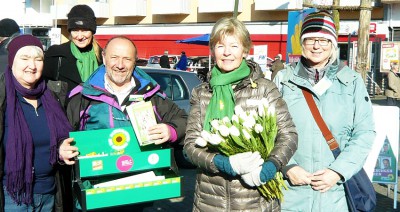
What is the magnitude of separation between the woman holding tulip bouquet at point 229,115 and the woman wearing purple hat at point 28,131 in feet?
2.96

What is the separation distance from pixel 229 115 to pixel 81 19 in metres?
2.18

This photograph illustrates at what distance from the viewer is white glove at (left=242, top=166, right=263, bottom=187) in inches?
121

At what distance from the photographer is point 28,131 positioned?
3682mm

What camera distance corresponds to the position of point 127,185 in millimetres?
3584

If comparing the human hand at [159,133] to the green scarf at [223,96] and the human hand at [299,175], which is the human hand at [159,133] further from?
the human hand at [299,175]

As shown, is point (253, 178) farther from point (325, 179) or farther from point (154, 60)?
point (154, 60)

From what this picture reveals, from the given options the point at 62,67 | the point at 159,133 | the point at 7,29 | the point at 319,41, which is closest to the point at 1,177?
the point at 159,133

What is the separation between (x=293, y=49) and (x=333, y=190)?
38.3ft

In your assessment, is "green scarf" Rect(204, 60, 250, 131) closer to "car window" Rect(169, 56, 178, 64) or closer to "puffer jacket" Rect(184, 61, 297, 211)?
"puffer jacket" Rect(184, 61, 297, 211)

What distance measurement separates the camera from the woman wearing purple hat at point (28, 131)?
143 inches

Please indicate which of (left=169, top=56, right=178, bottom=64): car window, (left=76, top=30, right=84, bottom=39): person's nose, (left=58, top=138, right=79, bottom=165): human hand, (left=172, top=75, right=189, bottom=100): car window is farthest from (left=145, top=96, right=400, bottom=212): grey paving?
(left=169, top=56, right=178, bottom=64): car window

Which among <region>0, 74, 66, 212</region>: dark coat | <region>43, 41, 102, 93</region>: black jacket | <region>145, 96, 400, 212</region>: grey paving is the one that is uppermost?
<region>43, 41, 102, 93</region>: black jacket

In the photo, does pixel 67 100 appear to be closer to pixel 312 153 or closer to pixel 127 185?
pixel 127 185

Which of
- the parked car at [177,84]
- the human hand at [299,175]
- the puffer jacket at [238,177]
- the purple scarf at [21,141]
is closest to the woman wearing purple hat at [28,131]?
the purple scarf at [21,141]
